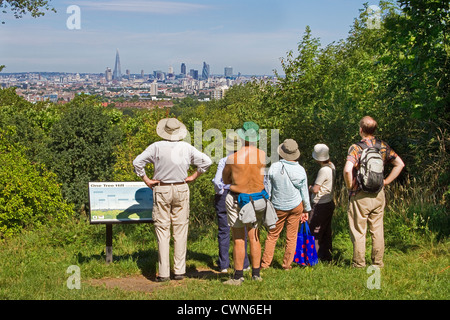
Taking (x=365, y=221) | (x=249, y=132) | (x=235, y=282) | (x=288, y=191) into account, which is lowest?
(x=235, y=282)

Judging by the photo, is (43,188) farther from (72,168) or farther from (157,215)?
(72,168)

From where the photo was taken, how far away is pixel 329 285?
5473 millimetres

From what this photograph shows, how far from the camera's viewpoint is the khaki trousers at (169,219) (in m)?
6.11

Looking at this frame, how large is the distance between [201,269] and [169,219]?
1.03m

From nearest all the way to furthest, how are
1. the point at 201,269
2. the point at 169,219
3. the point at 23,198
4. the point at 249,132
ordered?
the point at 249,132 < the point at 169,219 < the point at 201,269 < the point at 23,198

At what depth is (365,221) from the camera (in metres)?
6.12

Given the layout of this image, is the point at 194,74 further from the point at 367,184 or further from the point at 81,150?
the point at 367,184

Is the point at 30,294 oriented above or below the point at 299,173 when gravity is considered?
below

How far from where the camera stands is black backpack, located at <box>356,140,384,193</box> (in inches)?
230

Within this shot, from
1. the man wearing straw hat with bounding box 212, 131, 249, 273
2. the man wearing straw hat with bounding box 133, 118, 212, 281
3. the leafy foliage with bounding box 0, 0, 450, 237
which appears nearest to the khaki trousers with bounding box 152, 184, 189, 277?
the man wearing straw hat with bounding box 133, 118, 212, 281

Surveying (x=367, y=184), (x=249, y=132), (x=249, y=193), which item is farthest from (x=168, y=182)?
(x=367, y=184)

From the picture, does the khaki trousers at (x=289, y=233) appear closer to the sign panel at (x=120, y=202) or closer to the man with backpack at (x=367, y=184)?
the man with backpack at (x=367, y=184)

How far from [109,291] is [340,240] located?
343 cm
